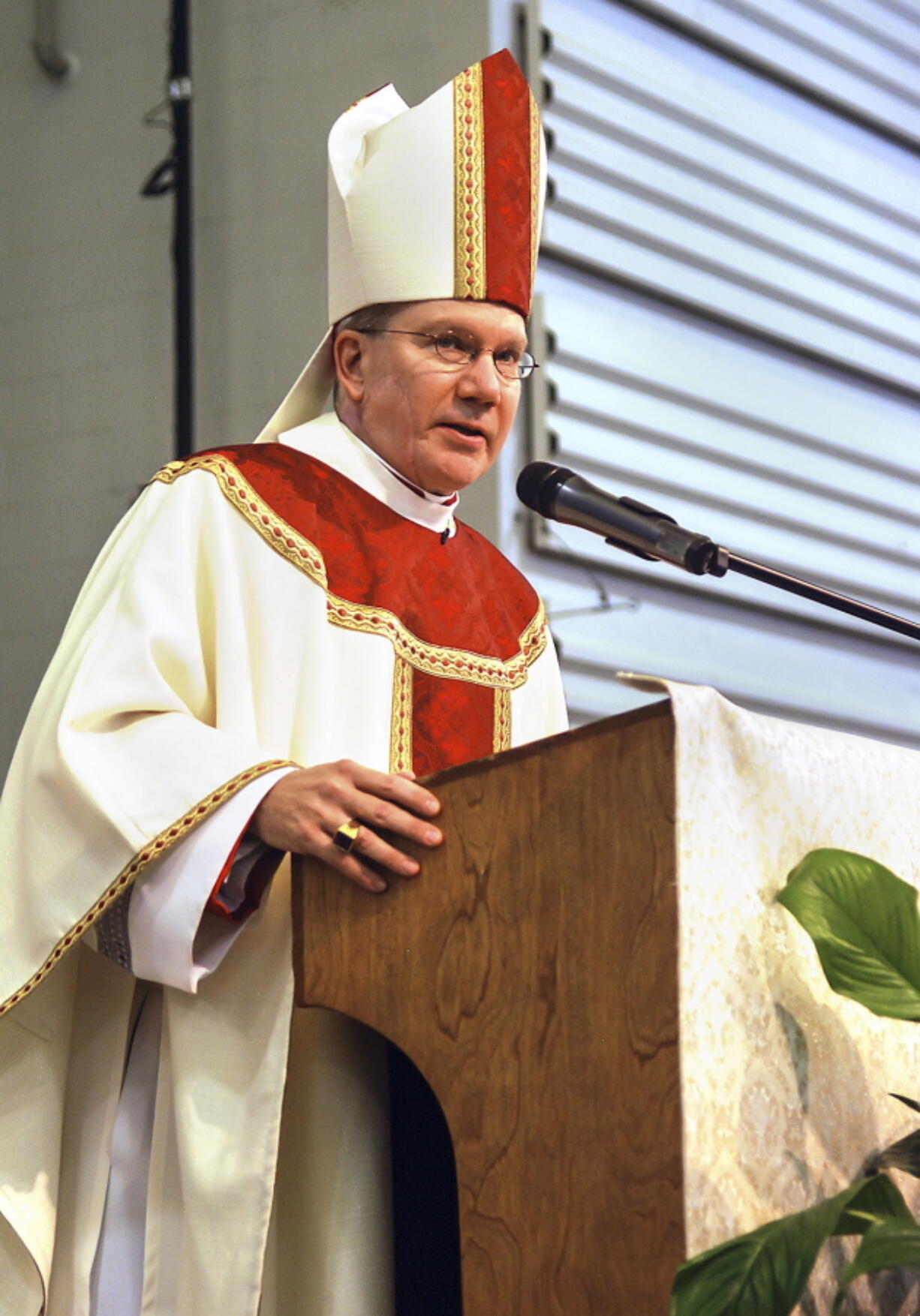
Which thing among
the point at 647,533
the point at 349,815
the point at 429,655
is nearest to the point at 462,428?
the point at 429,655

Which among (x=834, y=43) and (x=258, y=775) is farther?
(x=834, y=43)

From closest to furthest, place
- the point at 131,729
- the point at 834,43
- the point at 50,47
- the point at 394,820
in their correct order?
the point at 394,820 → the point at 131,729 → the point at 50,47 → the point at 834,43

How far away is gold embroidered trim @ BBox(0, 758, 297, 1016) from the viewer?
2.18 metres

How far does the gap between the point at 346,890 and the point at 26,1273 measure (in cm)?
67

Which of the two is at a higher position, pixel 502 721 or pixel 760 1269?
pixel 502 721

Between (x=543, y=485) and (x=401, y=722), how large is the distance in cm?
52

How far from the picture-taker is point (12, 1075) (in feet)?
7.74

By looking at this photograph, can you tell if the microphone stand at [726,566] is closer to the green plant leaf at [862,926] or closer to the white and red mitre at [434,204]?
the green plant leaf at [862,926]

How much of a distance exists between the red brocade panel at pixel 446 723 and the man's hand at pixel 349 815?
1.45 ft

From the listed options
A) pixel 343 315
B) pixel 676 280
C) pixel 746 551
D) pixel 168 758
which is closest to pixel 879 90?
pixel 676 280

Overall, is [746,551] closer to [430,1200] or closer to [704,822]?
[430,1200]

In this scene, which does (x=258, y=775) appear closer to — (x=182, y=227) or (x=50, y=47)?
(x=182, y=227)

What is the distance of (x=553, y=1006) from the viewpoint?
1.86 meters

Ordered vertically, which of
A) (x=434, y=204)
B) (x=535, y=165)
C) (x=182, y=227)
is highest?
(x=182, y=227)
